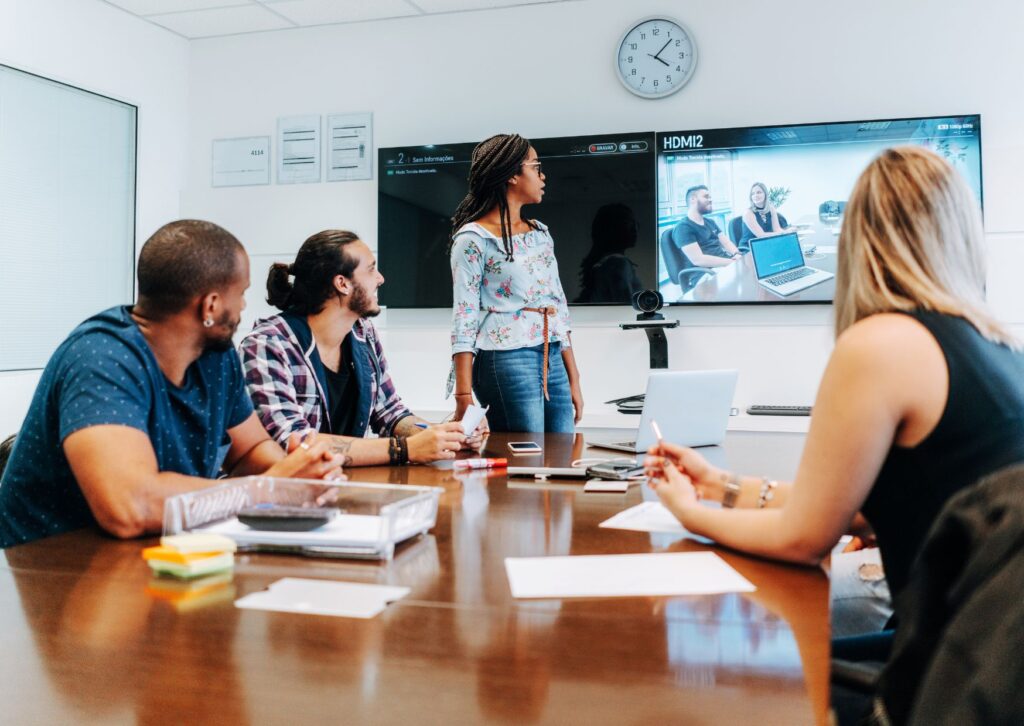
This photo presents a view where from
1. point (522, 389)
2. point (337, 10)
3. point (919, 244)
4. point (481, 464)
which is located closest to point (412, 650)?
point (919, 244)

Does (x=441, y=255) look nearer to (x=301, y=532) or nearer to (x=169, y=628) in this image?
(x=301, y=532)

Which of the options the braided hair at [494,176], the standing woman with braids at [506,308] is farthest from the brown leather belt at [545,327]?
the braided hair at [494,176]

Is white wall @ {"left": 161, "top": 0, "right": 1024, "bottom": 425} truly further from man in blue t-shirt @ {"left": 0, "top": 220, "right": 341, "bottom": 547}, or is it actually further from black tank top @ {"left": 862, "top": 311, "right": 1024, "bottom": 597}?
black tank top @ {"left": 862, "top": 311, "right": 1024, "bottom": 597}

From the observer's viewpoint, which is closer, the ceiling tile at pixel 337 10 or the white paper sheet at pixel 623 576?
the white paper sheet at pixel 623 576

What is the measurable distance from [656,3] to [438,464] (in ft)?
9.48

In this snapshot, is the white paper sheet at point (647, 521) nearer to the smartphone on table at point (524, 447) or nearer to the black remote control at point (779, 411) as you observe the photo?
the smartphone on table at point (524, 447)

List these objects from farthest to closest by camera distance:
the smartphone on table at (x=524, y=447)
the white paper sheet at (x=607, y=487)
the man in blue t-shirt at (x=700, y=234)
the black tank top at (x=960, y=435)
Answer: the man in blue t-shirt at (x=700, y=234) → the smartphone on table at (x=524, y=447) → the white paper sheet at (x=607, y=487) → the black tank top at (x=960, y=435)

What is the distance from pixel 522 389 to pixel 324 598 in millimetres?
1838

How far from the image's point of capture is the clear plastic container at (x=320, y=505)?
1.17 metres

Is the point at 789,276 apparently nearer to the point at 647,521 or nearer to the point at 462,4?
the point at 462,4

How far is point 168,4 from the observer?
170 inches

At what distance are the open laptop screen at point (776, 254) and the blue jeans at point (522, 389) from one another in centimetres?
144

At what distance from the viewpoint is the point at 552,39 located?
4242 millimetres

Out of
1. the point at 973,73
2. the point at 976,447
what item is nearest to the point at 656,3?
the point at 973,73
